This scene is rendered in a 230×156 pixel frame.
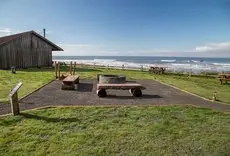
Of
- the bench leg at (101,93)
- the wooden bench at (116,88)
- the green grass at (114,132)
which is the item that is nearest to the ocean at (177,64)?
the wooden bench at (116,88)

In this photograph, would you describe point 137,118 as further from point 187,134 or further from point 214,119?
point 214,119

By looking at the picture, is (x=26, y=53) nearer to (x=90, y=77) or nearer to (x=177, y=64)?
(x=90, y=77)

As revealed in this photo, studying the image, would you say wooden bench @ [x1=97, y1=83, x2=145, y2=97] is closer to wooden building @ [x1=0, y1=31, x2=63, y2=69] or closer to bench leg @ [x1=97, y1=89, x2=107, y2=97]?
bench leg @ [x1=97, y1=89, x2=107, y2=97]

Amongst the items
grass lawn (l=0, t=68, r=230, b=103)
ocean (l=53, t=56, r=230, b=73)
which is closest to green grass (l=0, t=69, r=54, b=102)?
grass lawn (l=0, t=68, r=230, b=103)

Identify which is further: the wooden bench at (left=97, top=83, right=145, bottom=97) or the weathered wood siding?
the weathered wood siding

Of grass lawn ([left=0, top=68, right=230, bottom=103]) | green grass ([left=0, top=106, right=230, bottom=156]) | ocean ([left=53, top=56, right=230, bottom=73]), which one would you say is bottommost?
green grass ([left=0, top=106, right=230, bottom=156])

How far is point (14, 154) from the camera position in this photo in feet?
15.4

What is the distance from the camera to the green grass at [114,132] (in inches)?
197

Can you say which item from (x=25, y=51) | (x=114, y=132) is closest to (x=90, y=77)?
(x=25, y=51)

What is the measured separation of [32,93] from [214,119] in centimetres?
832

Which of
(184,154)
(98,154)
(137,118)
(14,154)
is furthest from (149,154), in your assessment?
(14,154)

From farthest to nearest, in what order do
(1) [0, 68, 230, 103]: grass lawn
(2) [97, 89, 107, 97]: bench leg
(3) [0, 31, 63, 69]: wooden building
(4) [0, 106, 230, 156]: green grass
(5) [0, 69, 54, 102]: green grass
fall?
(3) [0, 31, 63, 69]: wooden building, (1) [0, 68, 230, 103]: grass lawn, (5) [0, 69, 54, 102]: green grass, (2) [97, 89, 107, 97]: bench leg, (4) [0, 106, 230, 156]: green grass

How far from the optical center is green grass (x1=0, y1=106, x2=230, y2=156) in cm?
499

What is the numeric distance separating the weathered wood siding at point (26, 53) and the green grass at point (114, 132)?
64.8 ft
